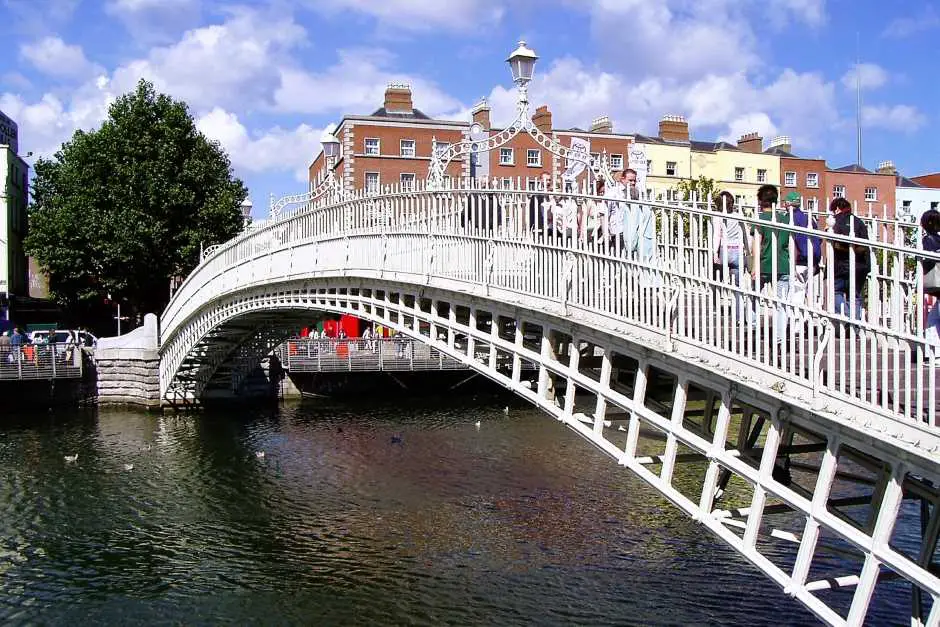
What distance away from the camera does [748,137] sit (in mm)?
52219

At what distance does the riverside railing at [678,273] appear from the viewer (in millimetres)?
6863

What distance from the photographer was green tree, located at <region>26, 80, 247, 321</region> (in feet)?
127

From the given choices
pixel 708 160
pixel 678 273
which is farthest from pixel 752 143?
pixel 678 273

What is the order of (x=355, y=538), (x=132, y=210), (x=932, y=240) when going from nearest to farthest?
(x=932, y=240), (x=355, y=538), (x=132, y=210)

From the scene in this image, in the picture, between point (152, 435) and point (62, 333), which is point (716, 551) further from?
point (62, 333)

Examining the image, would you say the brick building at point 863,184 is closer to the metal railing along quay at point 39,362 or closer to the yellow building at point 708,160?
the yellow building at point 708,160

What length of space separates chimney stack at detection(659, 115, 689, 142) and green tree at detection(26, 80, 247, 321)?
2298 cm

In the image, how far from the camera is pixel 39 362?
30469 millimetres

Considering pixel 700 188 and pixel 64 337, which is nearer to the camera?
pixel 700 188

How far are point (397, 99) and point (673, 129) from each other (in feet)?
48.8

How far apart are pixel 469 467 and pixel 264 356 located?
11810 millimetres

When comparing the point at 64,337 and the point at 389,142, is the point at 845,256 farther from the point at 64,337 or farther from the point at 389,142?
the point at 389,142

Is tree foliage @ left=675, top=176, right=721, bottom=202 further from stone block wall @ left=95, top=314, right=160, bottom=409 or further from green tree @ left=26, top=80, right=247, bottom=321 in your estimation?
green tree @ left=26, top=80, right=247, bottom=321

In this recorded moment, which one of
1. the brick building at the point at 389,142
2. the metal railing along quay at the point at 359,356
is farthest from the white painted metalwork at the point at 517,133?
the brick building at the point at 389,142
